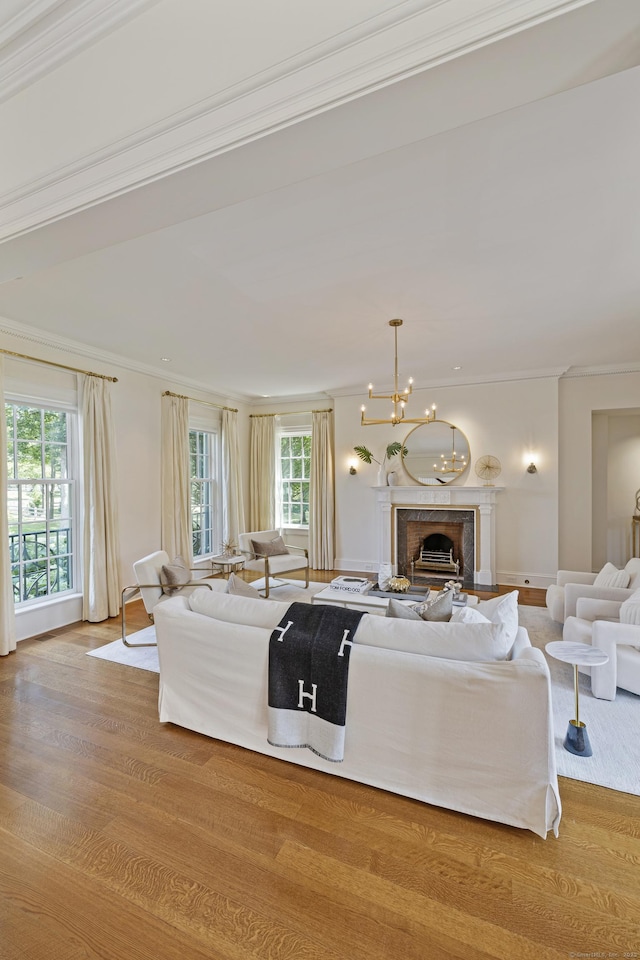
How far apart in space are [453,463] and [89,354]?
493 cm

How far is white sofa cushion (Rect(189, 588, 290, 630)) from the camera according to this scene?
2432mm

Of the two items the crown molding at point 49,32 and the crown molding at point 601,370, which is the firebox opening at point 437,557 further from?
the crown molding at point 49,32

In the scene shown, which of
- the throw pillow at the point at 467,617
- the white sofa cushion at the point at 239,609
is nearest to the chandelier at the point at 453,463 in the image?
the throw pillow at the point at 467,617

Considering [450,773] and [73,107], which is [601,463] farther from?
[73,107]

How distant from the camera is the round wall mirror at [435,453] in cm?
629

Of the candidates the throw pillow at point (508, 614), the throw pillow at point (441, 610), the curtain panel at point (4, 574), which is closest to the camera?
the throw pillow at point (508, 614)

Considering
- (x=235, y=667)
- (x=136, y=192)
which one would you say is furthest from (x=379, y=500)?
(x=136, y=192)

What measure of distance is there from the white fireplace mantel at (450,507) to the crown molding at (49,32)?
5681 mm

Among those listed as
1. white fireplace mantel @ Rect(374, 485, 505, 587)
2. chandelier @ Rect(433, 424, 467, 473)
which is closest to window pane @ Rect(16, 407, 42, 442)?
white fireplace mantel @ Rect(374, 485, 505, 587)

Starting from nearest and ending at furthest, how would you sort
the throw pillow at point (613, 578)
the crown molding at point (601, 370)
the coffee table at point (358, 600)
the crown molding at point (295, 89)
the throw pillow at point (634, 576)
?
the crown molding at point (295, 89)
the throw pillow at point (634, 576)
the throw pillow at point (613, 578)
the coffee table at point (358, 600)
the crown molding at point (601, 370)

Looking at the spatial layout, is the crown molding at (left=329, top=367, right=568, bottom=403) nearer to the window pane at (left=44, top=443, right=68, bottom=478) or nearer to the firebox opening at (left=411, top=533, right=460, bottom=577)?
the firebox opening at (left=411, top=533, right=460, bottom=577)

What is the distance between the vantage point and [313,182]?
6.84ft

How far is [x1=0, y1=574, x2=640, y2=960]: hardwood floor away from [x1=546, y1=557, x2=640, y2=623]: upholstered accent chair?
1.97 metres

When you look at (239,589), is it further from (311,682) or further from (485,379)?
(485,379)
